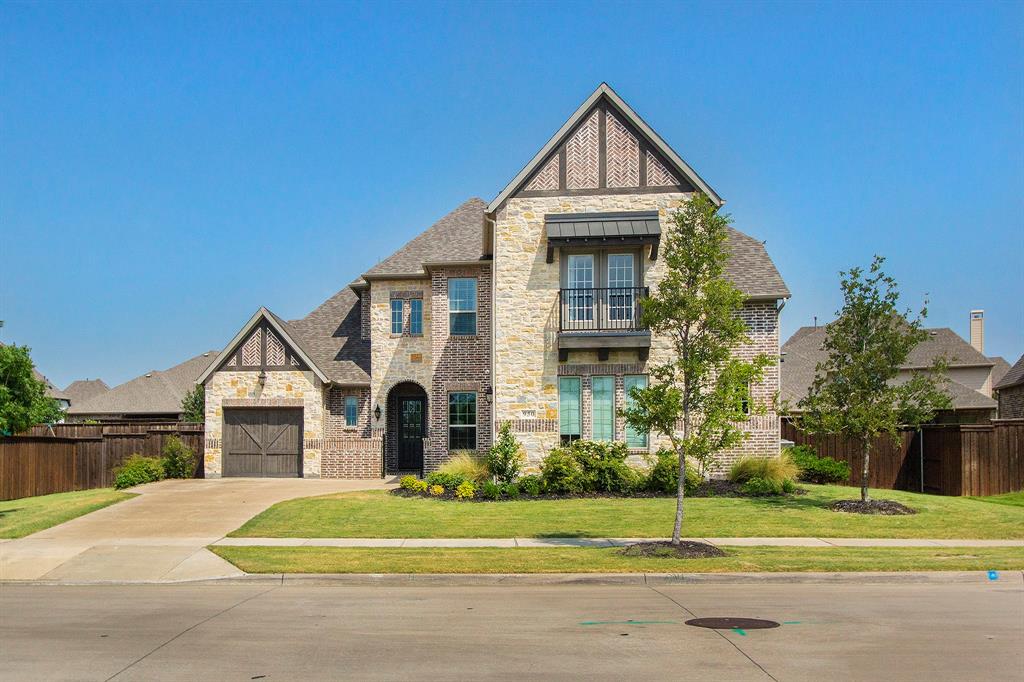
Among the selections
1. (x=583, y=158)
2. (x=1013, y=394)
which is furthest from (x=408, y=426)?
(x=1013, y=394)

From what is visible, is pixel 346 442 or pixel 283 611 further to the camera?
pixel 346 442

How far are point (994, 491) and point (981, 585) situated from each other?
14.7 meters

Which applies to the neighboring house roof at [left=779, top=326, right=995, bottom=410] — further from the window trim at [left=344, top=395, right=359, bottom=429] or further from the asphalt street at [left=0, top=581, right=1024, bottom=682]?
the asphalt street at [left=0, top=581, right=1024, bottom=682]

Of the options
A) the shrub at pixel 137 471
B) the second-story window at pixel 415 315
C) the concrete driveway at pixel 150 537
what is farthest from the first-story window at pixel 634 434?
the shrub at pixel 137 471

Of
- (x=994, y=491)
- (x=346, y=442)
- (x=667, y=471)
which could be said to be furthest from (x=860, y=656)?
(x=346, y=442)

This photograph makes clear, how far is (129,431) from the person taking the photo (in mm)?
31766

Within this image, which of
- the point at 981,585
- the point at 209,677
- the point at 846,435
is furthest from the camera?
the point at 846,435

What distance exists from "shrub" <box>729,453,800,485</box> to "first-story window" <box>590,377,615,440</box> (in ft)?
11.5

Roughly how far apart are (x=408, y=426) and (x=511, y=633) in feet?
73.0

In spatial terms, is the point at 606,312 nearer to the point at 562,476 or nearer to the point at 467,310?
the point at 562,476

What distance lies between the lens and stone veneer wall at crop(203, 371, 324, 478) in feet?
98.8

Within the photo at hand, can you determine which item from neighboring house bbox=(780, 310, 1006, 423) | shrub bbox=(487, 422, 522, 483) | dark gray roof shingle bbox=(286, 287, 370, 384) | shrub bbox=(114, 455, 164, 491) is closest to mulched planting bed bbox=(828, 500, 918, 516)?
shrub bbox=(487, 422, 522, 483)

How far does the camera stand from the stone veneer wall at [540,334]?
2523 cm

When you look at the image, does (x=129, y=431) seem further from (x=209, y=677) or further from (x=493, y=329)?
(x=209, y=677)
